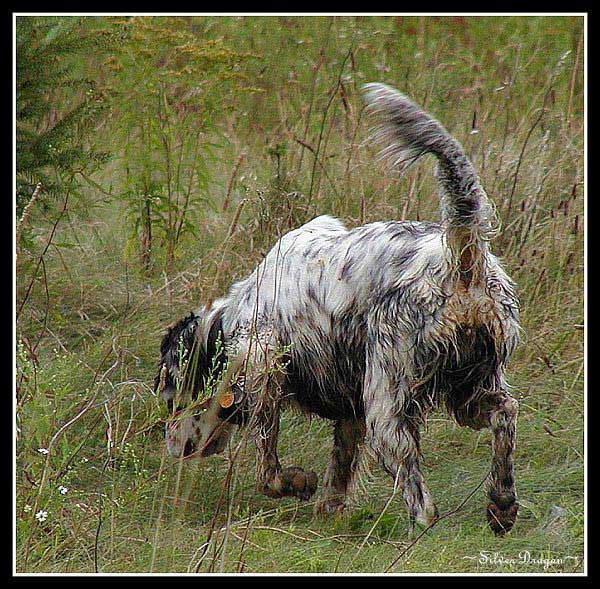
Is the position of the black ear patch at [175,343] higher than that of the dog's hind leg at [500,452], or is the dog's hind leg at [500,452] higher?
the black ear patch at [175,343]

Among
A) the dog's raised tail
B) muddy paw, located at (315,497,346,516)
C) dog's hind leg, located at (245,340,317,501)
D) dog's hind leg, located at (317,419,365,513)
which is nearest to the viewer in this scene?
the dog's raised tail

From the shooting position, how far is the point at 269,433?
4727 millimetres

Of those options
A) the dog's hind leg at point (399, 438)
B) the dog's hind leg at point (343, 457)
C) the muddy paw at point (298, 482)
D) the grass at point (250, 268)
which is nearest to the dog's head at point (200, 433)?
the grass at point (250, 268)

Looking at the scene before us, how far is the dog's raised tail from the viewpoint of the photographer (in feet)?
12.5

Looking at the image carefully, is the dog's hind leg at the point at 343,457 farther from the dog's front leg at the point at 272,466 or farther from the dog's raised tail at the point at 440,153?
the dog's raised tail at the point at 440,153

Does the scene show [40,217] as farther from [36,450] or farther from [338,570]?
[338,570]

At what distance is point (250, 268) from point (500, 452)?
101 inches

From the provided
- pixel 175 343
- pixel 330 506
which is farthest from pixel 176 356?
pixel 330 506

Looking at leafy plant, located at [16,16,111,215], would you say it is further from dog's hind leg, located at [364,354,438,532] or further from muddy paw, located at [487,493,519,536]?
muddy paw, located at [487,493,519,536]

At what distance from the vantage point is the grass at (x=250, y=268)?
4105 millimetres

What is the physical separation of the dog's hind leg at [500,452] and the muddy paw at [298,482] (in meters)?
0.84

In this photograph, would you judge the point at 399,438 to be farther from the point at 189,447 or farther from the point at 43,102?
the point at 43,102

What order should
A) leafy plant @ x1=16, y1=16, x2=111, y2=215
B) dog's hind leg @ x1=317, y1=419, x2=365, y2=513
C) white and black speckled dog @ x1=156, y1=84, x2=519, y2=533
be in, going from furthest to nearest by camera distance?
1. leafy plant @ x1=16, y1=16, x2=111, y2=215
2. dog's hind leg @ x1=317, y1=419, x2=365, y2=513
3. white and black speckled dog @ x1=156, y1=84, x2=519, y2=533

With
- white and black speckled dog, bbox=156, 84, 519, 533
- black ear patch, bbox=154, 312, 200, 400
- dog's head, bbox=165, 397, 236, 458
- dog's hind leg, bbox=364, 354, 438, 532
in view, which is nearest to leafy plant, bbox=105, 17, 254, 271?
black ear patch, bbox=154, 312, 200, 400
